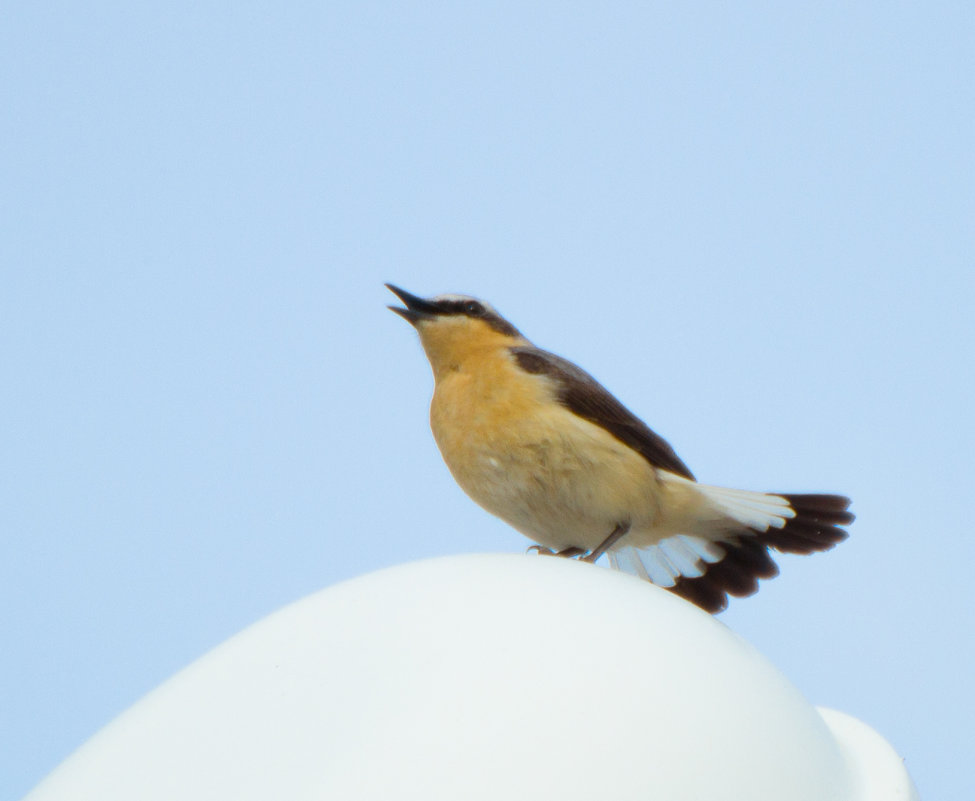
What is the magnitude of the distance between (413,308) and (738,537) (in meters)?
2.01

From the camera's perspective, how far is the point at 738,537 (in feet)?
20.1

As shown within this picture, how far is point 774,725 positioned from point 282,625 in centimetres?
118

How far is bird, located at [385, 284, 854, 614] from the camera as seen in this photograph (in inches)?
220

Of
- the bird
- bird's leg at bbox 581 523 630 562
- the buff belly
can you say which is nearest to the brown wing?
the bird

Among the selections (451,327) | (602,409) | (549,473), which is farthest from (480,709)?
(451,327)

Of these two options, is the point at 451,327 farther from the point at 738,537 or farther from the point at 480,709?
the point at 480,709

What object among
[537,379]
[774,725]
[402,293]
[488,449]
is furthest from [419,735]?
[402,293]

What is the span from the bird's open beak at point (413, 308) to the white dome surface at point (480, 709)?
3.50 meters

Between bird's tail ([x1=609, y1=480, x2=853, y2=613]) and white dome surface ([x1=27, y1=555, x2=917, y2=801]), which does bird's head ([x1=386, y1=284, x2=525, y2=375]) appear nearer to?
bird's tail ([x1=609, y1=480, x2=853, y2=613])

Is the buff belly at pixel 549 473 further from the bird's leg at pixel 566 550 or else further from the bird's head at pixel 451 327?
the bird's head at pixel 451 327

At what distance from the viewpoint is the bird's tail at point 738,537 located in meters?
5.84

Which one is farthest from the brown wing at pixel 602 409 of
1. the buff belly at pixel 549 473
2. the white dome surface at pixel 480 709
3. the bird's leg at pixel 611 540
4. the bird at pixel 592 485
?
the white dome surface at pixel 480 709

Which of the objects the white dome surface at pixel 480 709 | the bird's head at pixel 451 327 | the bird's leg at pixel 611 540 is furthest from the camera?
the bird's head at pixel 451 327

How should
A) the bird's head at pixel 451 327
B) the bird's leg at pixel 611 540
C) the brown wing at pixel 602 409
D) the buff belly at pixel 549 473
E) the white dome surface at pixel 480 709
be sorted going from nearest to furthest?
the white dome surface at pixel 480 709 < the buff belly at pixel 549 473 < the bird's leg at pixel 611 540 < the brown wing at pixel 602 409 < the bird's head at pixel 451 327
